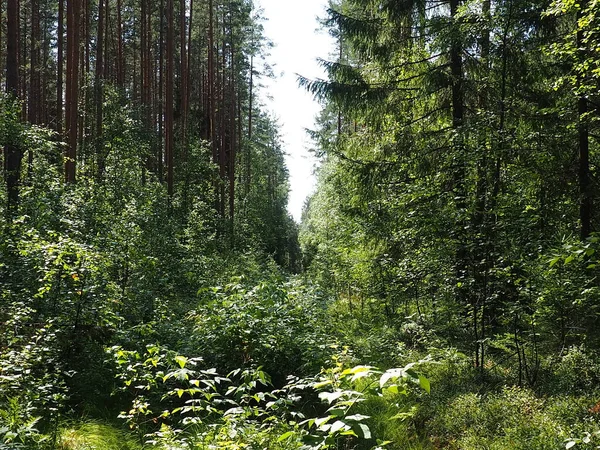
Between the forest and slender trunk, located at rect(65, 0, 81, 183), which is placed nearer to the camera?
the forest

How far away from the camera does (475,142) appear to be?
662cm

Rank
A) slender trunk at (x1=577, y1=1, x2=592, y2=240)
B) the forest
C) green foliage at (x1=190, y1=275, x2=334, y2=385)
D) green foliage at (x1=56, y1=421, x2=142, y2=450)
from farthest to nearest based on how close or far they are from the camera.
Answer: slender trunk at (x1=577, y1=1, x2=592, y2=240) < green foliage at (x1=190, y1=275, x2=334, y2=385) < the forest < green foliage at (x1=56, y1=421, x2=142, y2=450)

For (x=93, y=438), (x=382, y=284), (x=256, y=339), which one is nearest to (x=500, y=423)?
(x=256, y=339)

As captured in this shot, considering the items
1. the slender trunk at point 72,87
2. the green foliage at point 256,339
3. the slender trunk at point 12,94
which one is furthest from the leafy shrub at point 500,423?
the slender trunk at point 72,87

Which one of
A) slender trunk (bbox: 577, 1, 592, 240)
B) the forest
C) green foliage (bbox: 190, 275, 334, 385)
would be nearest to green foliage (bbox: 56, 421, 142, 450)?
the forest

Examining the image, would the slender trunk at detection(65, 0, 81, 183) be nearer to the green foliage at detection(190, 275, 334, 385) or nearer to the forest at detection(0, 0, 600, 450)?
the forest at detection(0, 0, 600, 450)

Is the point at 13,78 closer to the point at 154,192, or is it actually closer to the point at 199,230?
the point at 154,192

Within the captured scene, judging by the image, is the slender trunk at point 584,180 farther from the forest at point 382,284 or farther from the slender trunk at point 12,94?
the slender trunk at point 12,94

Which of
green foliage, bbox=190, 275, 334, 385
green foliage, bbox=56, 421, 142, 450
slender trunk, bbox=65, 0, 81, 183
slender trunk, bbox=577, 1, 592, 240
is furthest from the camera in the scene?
slender trunk, bbox=65, 0, 81, 183

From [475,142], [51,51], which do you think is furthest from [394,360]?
[51,51]

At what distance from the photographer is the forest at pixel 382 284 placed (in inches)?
165

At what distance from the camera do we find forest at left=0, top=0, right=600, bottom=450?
4.18m

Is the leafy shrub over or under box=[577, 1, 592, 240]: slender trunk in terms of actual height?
under

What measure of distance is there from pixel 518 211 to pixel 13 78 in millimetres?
12205
